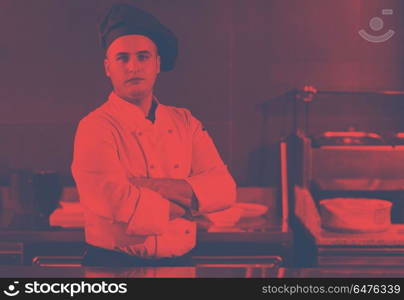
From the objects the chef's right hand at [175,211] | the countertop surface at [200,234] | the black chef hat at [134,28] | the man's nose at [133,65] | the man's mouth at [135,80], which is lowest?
the countertop surface at [200,234]

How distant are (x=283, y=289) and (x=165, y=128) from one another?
655 millimetres

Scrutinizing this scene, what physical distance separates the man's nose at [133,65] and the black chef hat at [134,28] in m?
0.07

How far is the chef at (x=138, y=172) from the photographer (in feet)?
3.97

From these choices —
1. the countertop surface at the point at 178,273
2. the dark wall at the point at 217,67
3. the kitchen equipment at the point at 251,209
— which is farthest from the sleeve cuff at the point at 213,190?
the countertop surface at the point at 178,273

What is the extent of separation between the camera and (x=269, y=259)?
1.31m

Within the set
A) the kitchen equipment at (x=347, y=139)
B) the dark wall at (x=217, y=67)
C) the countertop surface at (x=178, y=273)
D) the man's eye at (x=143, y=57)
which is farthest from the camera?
the dark wall at (x=217, y=67)

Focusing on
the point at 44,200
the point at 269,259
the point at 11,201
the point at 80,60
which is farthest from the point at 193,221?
the point at 80,60

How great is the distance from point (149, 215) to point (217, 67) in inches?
26.8

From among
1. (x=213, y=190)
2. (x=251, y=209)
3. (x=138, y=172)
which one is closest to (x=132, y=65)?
(x=138, y=172)

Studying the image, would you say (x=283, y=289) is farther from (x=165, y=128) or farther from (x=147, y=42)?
(x=147, y=42)

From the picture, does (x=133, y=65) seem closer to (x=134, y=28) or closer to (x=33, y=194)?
(x=134, y=28)

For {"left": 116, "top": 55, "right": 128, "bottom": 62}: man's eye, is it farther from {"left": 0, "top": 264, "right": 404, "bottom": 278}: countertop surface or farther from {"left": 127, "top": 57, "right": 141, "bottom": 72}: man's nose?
{"left": 0, "top": 264, "right": 404, "bottom": 278}: countertop surface

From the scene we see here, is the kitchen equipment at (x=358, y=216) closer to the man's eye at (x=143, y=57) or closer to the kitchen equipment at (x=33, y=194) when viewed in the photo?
the man's eye at (x=143, y=57)

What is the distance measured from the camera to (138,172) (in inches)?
48.6
